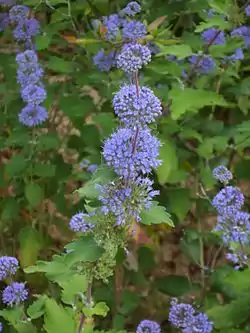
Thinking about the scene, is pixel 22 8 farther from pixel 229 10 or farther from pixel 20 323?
pixel 20 323

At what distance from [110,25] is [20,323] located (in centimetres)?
102

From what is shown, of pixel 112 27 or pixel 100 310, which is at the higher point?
pixel 112 27

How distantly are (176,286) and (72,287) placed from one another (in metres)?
0.89

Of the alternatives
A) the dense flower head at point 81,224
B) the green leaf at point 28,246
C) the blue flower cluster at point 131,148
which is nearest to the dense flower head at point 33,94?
the green leaf at point 28,246

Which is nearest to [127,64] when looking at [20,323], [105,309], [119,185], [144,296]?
[119,185]

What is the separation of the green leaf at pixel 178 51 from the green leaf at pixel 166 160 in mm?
290

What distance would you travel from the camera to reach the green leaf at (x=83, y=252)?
161cm

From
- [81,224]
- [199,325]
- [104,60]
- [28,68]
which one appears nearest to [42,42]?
[28,68]

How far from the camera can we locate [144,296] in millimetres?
2953

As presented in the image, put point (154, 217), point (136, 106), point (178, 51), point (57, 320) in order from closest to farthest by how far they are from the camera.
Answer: point (136, 106) < point (154, 217) < point (57, 320) < point (178, 51)

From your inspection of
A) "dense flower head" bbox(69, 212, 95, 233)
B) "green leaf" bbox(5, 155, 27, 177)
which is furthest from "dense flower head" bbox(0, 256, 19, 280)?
"green leaf" bbox(5, 155, 27, 177)

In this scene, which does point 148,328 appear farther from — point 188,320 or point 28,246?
point 28,246

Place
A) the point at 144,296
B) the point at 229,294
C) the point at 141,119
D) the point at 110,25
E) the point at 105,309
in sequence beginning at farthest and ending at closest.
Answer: the point at 144,296 → the point at 229,294 → the point at 110,25 → the point at 105,309 → the point at 141,119

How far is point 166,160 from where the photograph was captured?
244 cm
